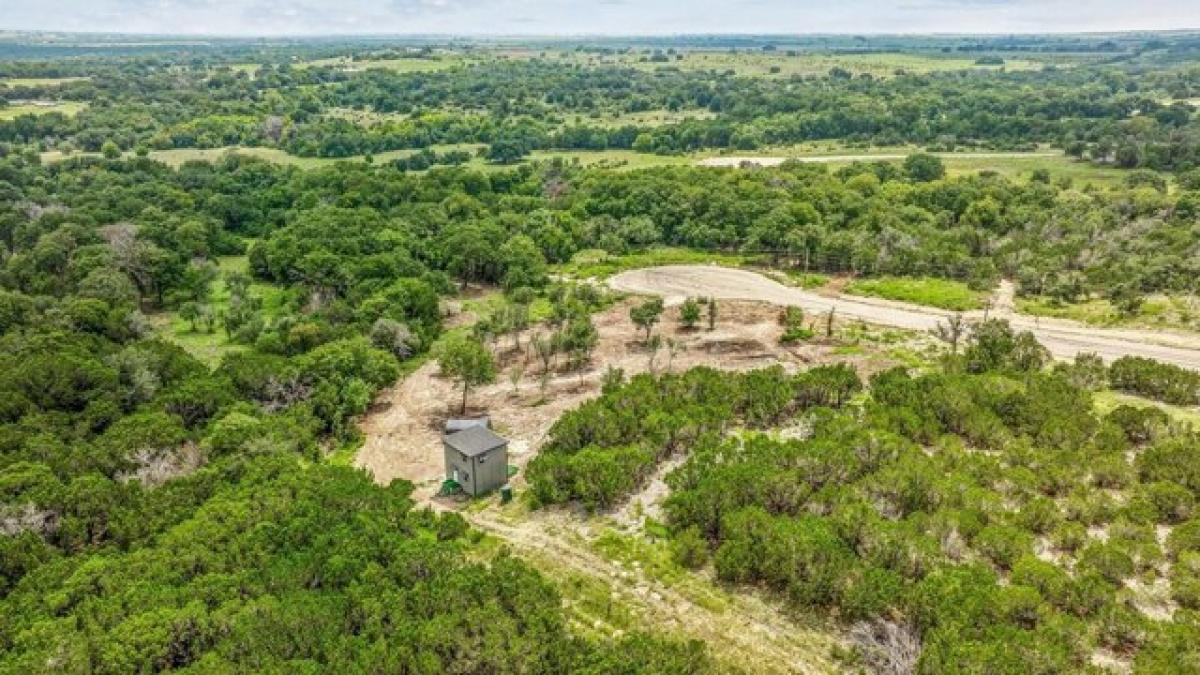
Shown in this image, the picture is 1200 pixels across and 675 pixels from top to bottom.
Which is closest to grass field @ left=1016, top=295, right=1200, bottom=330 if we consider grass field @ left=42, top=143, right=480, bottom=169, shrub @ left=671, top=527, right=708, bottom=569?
shrub @ left=671, top=527, right=708, bottom=569

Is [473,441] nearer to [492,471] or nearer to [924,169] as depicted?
[492,471]

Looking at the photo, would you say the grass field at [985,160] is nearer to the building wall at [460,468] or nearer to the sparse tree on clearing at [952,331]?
the sparse tree on clearing at [952,331]

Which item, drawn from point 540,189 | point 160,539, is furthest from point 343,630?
point 540,189

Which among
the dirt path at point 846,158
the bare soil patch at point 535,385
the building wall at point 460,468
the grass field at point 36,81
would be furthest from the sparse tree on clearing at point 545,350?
the grass field at point 36,81

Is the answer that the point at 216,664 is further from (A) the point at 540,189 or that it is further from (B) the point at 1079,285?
(A) the point at 540,189

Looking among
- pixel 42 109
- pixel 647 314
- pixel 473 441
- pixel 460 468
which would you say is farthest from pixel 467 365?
pixel 42 109

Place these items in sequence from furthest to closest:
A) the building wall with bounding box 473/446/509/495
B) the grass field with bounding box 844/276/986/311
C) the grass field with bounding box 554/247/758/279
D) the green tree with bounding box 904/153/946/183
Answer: the green tree with bounding box 904/153/946/183 → the grass field with bounding box 554/247/758/279 → the grass field with bounding box 844/276/986/311 → the building wall with bounding box 473/446/509/495

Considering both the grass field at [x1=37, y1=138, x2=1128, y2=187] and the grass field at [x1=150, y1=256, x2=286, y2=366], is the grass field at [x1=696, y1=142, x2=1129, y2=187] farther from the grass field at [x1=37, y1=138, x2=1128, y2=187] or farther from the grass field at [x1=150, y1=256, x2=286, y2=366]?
the grass field at [x1=150, y1=256, x2=286, y2=366]
